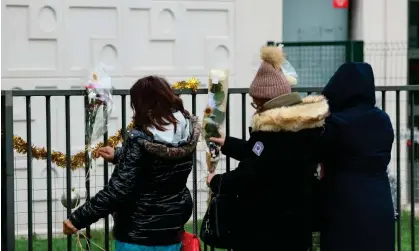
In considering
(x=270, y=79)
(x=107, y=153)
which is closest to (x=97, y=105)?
(x=107, y=153)

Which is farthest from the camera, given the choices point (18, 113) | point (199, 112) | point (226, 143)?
point (199, 112)

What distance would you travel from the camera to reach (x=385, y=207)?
5043mm

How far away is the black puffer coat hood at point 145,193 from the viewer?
4648 millimetres

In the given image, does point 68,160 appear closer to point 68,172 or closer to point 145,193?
point 68,172

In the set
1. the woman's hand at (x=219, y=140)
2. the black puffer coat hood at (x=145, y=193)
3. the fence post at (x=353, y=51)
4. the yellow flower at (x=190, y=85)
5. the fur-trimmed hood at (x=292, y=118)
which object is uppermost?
the fence post at (x=353, y=51)

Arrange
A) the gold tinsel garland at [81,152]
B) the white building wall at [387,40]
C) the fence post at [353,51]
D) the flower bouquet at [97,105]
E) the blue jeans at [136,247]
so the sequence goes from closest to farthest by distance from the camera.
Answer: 1. the blue jeans at [136,247]
2. the flower bouquet at [97,105]
3. the gold tinsel garland at [81,152]
4. the fence post at [353,51]
5. the white building wall at [387,40]

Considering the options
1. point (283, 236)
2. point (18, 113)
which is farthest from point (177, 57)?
point (283, 236)

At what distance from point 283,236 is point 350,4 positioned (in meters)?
5.73

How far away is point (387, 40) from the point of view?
32.3ft

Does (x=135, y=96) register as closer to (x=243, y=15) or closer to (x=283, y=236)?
(x=283, y=236)

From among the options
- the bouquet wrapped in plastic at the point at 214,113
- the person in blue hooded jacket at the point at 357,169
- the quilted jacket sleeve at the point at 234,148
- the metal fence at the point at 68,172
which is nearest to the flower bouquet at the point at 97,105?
the metal fence at the point at 68,172

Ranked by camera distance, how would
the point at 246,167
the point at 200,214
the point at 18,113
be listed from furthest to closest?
the point at 18,113 → the point at 200,214 → the point at 246,167

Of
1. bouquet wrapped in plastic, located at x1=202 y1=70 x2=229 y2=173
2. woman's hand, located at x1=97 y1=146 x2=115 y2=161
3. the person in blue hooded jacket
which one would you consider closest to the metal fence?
bouquet wrapped in plastic, located at x1=202 y1=70 x2=229 y2=173

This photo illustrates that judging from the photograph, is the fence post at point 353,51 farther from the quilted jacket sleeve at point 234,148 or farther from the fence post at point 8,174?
the fence post at point 8,174
